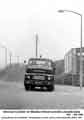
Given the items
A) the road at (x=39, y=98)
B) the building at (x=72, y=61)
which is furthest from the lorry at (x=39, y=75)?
the building at (x=72, y=61)

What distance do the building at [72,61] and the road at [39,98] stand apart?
38 cm

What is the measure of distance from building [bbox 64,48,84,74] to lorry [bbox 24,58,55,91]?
0.32m

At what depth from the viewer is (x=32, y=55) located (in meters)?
6.11

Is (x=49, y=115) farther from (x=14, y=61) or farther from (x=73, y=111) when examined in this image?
(x=14, y=61)

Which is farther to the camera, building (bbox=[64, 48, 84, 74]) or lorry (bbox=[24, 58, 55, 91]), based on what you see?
building (bbox=[64, 48, 84, 74])

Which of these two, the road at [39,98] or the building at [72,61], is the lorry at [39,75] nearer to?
the road at [39,98]

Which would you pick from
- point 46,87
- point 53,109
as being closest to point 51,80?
point 46,87

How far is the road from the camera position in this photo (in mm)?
6285

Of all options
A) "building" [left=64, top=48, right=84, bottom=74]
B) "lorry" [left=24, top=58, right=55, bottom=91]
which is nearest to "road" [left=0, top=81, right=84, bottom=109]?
"lorry" [left=24, top=58, right=55, bottom=91]

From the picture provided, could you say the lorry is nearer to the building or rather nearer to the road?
the road

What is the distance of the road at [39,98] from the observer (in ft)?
20.6

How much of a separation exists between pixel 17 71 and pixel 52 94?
908 mm

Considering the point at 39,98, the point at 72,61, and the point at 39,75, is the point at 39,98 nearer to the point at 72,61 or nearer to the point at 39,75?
the point at 39,75

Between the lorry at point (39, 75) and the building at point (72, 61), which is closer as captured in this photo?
the lorry at point (39, 75)
